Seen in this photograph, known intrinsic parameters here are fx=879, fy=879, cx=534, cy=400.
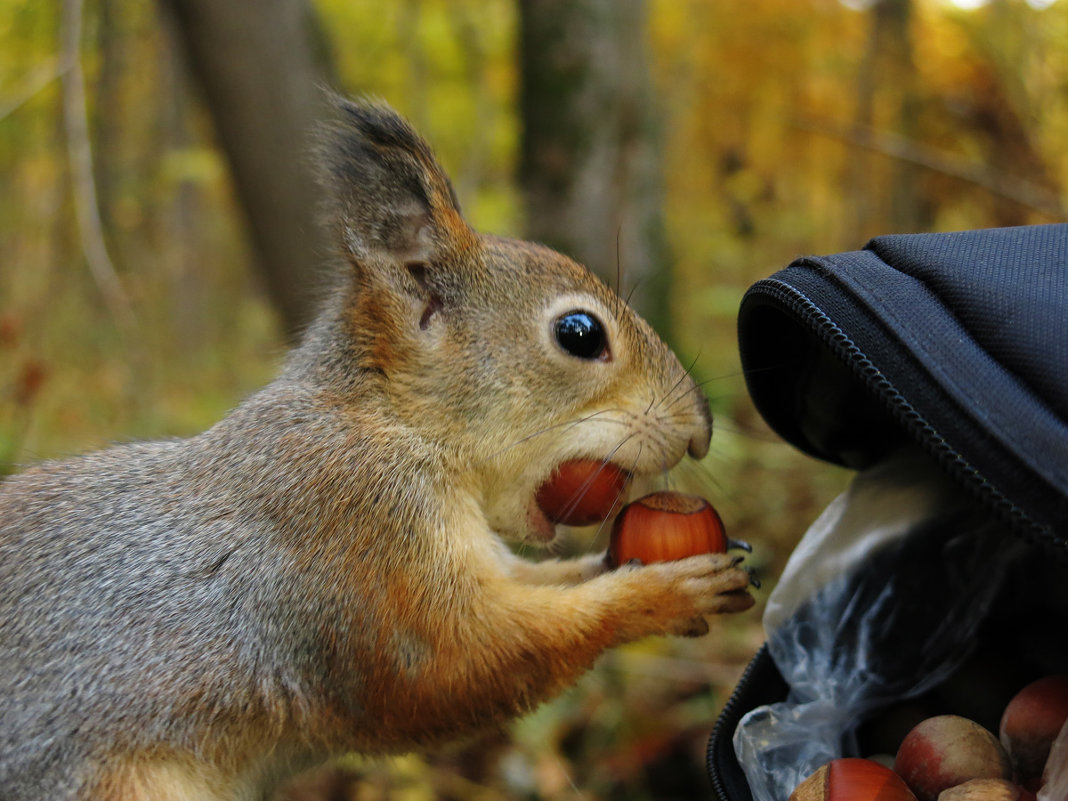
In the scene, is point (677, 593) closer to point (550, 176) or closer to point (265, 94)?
point (550, 176)

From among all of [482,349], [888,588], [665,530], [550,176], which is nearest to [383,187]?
[482,349]

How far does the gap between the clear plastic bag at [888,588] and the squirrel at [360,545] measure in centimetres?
27

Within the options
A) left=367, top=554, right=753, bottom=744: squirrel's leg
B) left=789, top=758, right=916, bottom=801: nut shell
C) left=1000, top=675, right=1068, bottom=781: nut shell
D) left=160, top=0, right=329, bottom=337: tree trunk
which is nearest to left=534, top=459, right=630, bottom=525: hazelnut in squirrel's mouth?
left=367, top=554, right=753, bottom=744: squirrel's leg

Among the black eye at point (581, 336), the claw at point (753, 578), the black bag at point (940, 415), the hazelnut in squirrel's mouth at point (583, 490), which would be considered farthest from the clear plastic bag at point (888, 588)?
the black eye at point (581, 336)

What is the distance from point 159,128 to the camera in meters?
9.77

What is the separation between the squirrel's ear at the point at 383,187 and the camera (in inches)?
66.4

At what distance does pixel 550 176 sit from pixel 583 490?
2.47 meters

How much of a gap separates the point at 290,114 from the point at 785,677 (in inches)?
116

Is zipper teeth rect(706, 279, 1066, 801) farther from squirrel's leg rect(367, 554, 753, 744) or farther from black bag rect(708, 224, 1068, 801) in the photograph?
squirrel's leg rect(367, 554, 753, 744)

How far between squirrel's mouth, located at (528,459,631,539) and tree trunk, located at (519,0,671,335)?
2.13m

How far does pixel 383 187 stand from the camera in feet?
5.57

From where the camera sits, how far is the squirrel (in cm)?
145

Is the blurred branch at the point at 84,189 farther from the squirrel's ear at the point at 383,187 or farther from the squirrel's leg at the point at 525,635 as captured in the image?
the squirrel's leg at the point at 525,635

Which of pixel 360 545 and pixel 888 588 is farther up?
pixel 360 545
